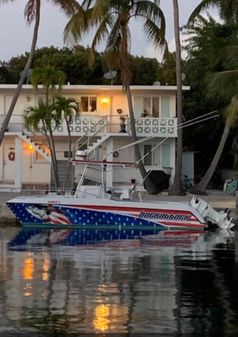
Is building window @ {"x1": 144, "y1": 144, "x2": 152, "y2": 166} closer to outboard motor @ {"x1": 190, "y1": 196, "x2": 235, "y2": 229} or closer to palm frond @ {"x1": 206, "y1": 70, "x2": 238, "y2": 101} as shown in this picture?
palm frond @ {"x1": 206, "y1": 70, "x2": 238, "y2": 101}

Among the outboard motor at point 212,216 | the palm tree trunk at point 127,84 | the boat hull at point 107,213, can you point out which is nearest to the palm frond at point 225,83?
the palm tree trunk at point 127,84

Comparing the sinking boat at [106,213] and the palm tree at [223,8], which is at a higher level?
the palm tree at [223,8]

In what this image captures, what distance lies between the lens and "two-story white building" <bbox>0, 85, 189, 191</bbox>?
136 ft

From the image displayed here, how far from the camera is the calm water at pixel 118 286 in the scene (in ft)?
33.9

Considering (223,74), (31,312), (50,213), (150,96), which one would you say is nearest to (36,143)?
(150,96)

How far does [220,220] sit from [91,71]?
38.7 m

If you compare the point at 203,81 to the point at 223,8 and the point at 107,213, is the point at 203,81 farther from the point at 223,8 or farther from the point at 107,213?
the point at 107,213

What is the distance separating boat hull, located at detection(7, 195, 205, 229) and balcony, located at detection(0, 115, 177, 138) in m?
14.1

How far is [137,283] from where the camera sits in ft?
47.1

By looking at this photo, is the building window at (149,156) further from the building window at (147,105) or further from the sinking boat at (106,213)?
the sinking boat at (106,213)

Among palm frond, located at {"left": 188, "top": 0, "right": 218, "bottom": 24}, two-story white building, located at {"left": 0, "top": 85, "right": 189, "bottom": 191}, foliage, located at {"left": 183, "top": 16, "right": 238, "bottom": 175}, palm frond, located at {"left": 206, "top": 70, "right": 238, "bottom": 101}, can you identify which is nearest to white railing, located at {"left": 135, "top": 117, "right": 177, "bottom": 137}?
two-story white building, located at {"left": 0, "top": 85, "right": 189, "bottom": 191}

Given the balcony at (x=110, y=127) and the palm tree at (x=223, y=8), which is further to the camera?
the balcony at (x=110, y=127)

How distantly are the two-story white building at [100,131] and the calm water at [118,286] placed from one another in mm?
18319

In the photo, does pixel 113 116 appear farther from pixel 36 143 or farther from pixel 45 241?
pixel 45 241
